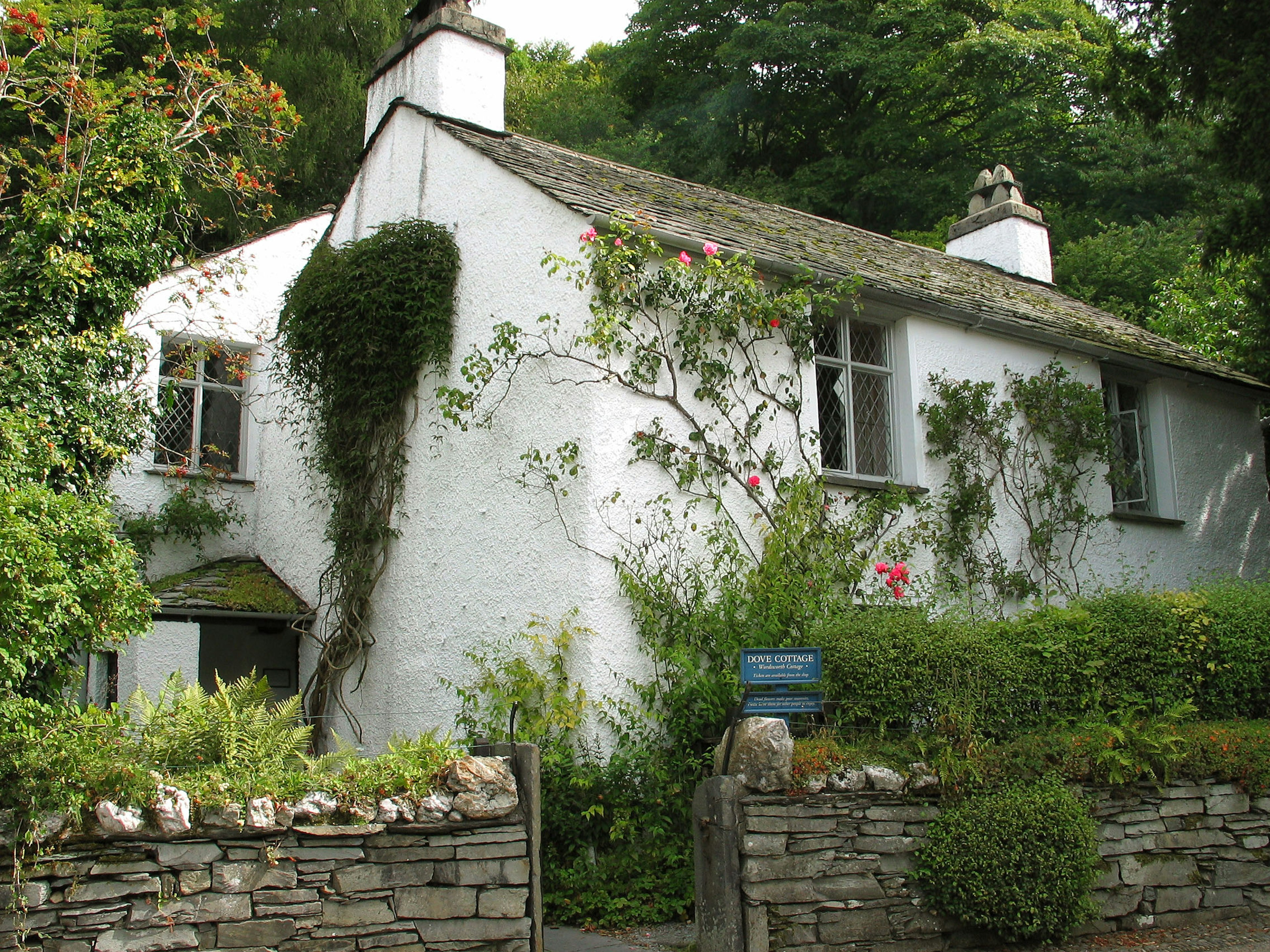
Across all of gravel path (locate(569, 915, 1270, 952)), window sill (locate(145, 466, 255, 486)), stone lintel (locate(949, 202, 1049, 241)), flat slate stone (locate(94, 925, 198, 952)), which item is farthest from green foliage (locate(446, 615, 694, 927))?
stone lintel (locate(949, 202, 1049, 241))

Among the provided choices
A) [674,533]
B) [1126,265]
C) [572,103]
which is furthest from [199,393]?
[1126,265]

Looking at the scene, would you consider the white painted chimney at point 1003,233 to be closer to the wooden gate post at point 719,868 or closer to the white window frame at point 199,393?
the white window frame at point 199,393

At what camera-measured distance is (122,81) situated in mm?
15156

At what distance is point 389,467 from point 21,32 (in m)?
4.91

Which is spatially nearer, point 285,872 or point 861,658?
point 285,872

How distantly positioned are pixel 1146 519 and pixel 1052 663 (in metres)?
5.48

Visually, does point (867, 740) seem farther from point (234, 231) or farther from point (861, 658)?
point (234, 231)

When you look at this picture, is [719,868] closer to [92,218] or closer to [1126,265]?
[92,218]

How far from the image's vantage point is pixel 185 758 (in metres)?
5.59

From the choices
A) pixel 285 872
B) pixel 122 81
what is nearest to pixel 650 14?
pixel 122 81

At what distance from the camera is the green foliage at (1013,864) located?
6.49 m

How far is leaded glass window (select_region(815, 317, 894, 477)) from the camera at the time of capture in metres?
10.3

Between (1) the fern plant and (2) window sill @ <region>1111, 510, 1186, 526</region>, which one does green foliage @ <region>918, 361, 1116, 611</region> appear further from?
(1) the fern plant

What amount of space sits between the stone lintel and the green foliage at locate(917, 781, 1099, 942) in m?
11.7
